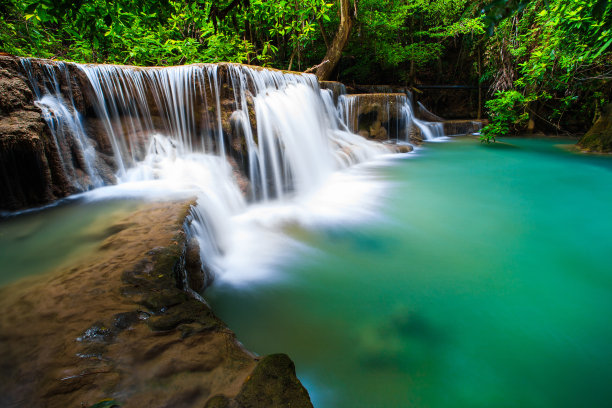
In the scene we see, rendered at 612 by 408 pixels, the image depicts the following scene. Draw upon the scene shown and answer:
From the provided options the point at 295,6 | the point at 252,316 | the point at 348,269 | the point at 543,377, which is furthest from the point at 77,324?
the point at 295,6

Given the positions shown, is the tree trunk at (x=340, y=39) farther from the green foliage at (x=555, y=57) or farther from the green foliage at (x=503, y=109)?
the green foliage at (x=503, y=109)

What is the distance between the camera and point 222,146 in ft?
20.4

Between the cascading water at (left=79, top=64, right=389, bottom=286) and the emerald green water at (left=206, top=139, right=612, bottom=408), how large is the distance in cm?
107

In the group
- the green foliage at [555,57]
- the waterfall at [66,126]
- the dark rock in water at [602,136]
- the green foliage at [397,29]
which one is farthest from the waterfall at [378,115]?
the waterfall at [66,126]

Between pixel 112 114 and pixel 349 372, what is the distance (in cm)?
593

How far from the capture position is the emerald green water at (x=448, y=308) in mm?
2254

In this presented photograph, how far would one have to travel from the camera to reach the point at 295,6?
1044cm

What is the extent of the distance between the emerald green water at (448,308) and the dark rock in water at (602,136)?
5156 millimetres

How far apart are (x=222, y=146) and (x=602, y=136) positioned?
11.5 meters

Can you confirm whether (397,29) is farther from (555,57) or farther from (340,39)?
(555,57)

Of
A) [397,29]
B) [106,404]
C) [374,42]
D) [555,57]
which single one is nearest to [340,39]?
[374,42]

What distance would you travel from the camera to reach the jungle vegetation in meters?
3.39

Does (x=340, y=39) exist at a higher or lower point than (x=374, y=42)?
lower

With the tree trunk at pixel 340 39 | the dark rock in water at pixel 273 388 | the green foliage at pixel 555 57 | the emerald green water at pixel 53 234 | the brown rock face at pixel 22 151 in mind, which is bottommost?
the dark rock in water at pixel 273 388
